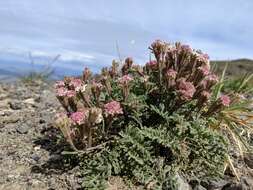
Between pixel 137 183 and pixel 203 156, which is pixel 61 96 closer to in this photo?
pixel 137 183

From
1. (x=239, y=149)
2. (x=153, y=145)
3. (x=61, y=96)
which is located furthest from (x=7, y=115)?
(x=239, y=149)

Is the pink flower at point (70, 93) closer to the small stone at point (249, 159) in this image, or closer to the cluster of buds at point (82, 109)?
the cluster of buds at point (82, 109)

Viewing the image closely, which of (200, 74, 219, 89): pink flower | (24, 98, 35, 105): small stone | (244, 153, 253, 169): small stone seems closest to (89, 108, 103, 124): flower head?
(200, 74, 219, 89): pink flower

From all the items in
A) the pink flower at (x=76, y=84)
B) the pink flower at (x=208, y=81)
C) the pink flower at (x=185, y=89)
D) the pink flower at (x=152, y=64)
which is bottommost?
the pink flower at (x=76, y=84)

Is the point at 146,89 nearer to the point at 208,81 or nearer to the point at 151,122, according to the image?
the point at 151,122

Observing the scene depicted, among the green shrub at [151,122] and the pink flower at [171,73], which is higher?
the pink flower at [171,73]

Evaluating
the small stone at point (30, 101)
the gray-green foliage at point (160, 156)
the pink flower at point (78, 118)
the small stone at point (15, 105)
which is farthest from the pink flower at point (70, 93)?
the small stone at point (30, 101)
